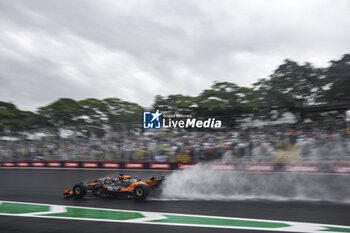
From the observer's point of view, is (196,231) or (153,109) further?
(153,109)

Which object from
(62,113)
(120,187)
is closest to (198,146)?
(120,187)

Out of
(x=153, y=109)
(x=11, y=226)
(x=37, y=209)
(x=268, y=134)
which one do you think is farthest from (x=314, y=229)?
(x=153, y=109)

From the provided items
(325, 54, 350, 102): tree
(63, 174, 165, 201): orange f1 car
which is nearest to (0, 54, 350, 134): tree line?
(325, 54, 350, 102): tree

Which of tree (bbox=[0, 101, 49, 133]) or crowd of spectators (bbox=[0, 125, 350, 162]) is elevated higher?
tree (bbox=[0, 101, 49, 133])

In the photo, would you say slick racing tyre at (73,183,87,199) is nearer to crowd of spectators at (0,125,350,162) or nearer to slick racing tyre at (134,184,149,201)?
slick racing tyre at (134,184,149,201)

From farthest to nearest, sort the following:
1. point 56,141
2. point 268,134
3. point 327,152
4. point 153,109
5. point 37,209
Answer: point 153,109, point 56,141, point 268,134, point 327,152, point 37,209

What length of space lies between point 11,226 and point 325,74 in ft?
68.2

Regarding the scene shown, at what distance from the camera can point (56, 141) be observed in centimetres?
2145

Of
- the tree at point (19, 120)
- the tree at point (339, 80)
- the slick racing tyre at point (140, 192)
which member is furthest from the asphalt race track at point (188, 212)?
the tree at point (19, 120)

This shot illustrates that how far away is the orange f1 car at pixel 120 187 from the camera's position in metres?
8.76

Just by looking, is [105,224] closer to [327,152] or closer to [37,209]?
[37,209]

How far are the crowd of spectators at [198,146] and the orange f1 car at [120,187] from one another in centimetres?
709

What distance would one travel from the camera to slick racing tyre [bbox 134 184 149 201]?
8688 millimetres

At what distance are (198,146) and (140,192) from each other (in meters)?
8.39
